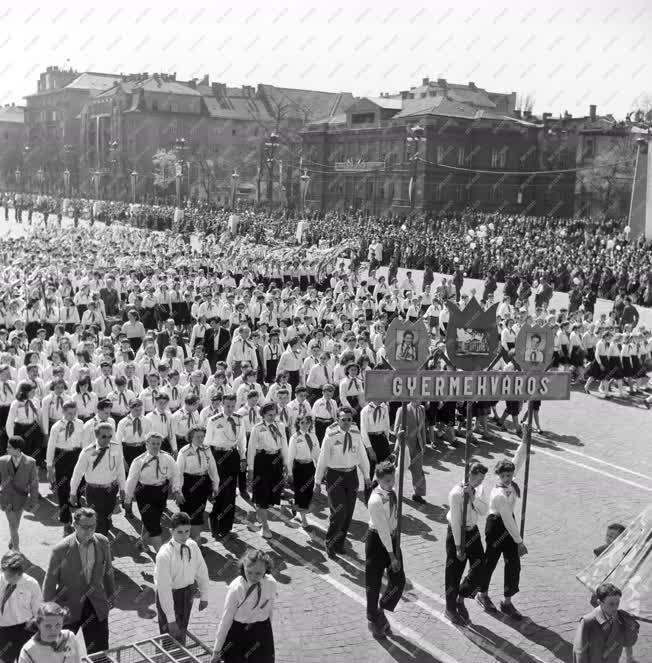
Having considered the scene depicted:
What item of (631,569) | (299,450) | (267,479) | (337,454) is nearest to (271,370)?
(299,450)

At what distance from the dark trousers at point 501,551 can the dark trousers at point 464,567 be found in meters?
0.08

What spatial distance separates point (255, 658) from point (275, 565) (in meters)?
2.86

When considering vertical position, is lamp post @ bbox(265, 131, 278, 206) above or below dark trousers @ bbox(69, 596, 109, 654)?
above

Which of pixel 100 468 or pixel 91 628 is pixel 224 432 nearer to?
pixel 100 468

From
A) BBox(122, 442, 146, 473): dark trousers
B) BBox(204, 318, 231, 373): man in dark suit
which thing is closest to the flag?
BBox(122, 442, 146, 473): dark trousers

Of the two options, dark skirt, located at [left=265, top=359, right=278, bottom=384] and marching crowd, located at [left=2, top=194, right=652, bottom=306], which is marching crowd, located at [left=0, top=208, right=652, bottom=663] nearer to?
dark skirt, located at [left=265, top=359, right=278, bottom=384]

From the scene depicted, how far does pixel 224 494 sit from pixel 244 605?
3.48 meters

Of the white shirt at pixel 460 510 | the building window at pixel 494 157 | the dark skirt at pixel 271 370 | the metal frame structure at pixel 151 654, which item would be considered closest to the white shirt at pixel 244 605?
the metal frame structure at pixel 151 654

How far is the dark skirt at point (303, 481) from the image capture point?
10.2m

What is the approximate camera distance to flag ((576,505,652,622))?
6.45 meters

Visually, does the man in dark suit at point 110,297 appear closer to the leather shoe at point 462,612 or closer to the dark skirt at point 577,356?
the dark skirt at point 577,356

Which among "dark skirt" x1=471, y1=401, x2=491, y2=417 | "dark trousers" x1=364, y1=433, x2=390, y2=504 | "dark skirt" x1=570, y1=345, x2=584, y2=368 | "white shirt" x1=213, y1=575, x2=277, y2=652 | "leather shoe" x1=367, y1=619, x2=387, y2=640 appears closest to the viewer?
"white shirt" x1=213, y1=575, x2=277, y2=652

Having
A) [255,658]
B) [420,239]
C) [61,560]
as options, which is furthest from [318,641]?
[420,239]

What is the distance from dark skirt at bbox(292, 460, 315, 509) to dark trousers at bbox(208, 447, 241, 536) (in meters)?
0.71
